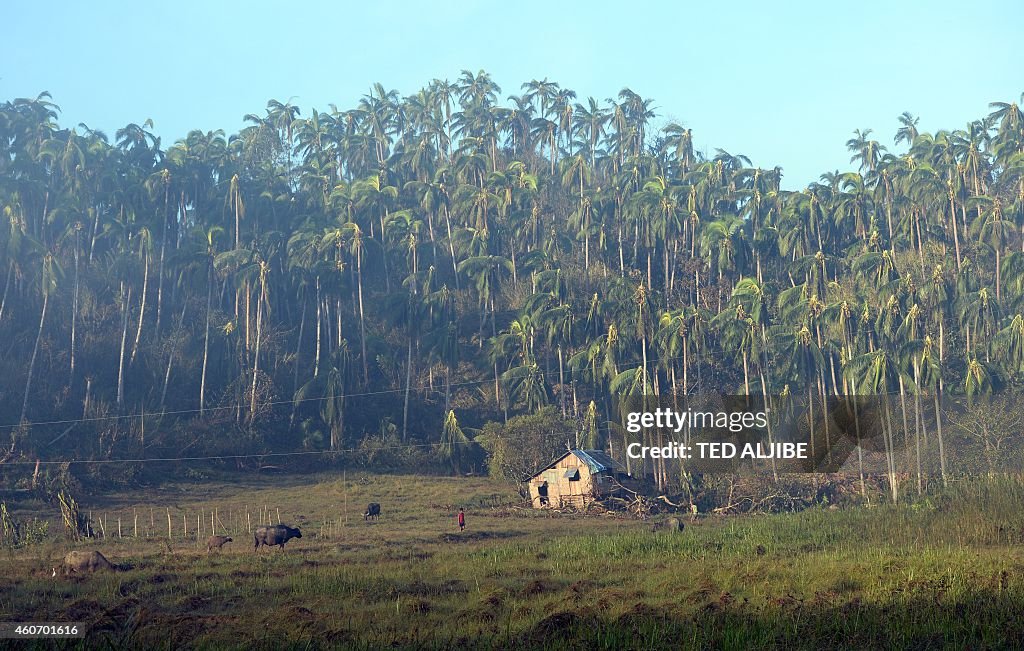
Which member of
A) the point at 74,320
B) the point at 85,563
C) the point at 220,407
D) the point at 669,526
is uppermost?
the point at 74,320

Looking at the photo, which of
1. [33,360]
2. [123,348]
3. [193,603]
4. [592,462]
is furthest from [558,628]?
[33,360]

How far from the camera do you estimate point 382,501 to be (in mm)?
59562

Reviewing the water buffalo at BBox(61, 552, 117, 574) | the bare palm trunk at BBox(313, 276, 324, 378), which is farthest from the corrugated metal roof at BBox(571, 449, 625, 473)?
the water buffalo at BBox(61, 552, 117, 574)

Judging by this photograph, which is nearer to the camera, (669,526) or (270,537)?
(270,537)

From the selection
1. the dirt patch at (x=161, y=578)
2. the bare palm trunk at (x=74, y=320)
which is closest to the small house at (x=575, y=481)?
the dirt patch at (x=161, y=578)

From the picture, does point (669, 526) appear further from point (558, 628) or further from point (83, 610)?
point (83, 610)

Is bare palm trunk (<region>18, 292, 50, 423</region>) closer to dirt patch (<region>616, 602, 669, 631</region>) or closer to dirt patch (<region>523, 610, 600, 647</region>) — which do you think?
dirt patch (<region>616, 602, 669, 631</region>)

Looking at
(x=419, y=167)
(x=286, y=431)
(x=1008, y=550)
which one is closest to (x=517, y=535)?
(x=1008, y=550)

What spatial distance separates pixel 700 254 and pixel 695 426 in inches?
889

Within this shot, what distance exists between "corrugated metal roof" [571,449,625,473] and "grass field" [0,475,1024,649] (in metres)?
7.24

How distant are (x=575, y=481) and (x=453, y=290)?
132ft

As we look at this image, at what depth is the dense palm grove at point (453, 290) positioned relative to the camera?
2990 inches

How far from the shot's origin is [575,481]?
59.9 meters

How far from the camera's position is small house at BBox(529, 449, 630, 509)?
59.2 m
